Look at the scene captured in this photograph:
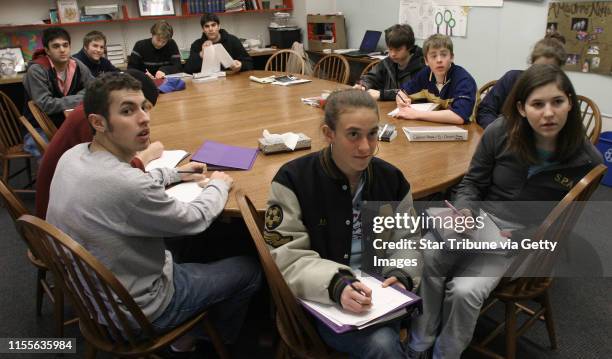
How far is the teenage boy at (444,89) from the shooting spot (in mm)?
2352

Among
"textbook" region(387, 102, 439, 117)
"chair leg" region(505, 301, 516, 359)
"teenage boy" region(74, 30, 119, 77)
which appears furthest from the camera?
"teenage boy" region(74, 30, 119, 77)

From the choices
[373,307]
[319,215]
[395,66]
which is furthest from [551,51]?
[373,307]

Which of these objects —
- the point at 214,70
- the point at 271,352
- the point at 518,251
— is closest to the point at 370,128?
the point at 518,251

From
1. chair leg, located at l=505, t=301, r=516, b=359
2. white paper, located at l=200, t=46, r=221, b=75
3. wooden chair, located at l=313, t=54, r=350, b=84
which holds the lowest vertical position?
chair leg, located at l=505, t=301, r=516, b=359

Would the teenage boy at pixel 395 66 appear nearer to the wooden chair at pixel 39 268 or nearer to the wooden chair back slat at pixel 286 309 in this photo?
the wooden chair back slat at pixel 286 309

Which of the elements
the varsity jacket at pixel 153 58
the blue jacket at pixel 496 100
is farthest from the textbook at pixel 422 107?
the varsity jacket at pixel 153 58

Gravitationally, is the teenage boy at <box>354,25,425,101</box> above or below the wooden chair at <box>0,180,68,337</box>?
above

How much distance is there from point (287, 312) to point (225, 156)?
35.6 inches

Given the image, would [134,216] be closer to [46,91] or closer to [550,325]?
[550,325]

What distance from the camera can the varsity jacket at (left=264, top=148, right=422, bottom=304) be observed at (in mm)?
1310

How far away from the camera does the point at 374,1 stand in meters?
5.27

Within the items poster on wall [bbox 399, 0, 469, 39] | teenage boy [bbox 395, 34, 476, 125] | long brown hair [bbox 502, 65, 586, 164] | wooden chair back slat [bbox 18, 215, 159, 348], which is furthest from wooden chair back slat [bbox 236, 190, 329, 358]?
poster on wall [bbox 399, 0, 469, 39]

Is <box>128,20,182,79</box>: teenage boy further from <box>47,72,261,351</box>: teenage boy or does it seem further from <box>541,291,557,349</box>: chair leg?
<box>541,291,557,349</box>: chair leg

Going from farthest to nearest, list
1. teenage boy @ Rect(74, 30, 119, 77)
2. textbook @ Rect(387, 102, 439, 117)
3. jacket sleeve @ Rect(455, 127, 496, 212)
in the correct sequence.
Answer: teenage boy @ Rect(74, 30, 119, 77)
textbook @ Rect(387, 102, 439, 117)
jacket sleeve @ Rect(455, 127, 496, 212)
